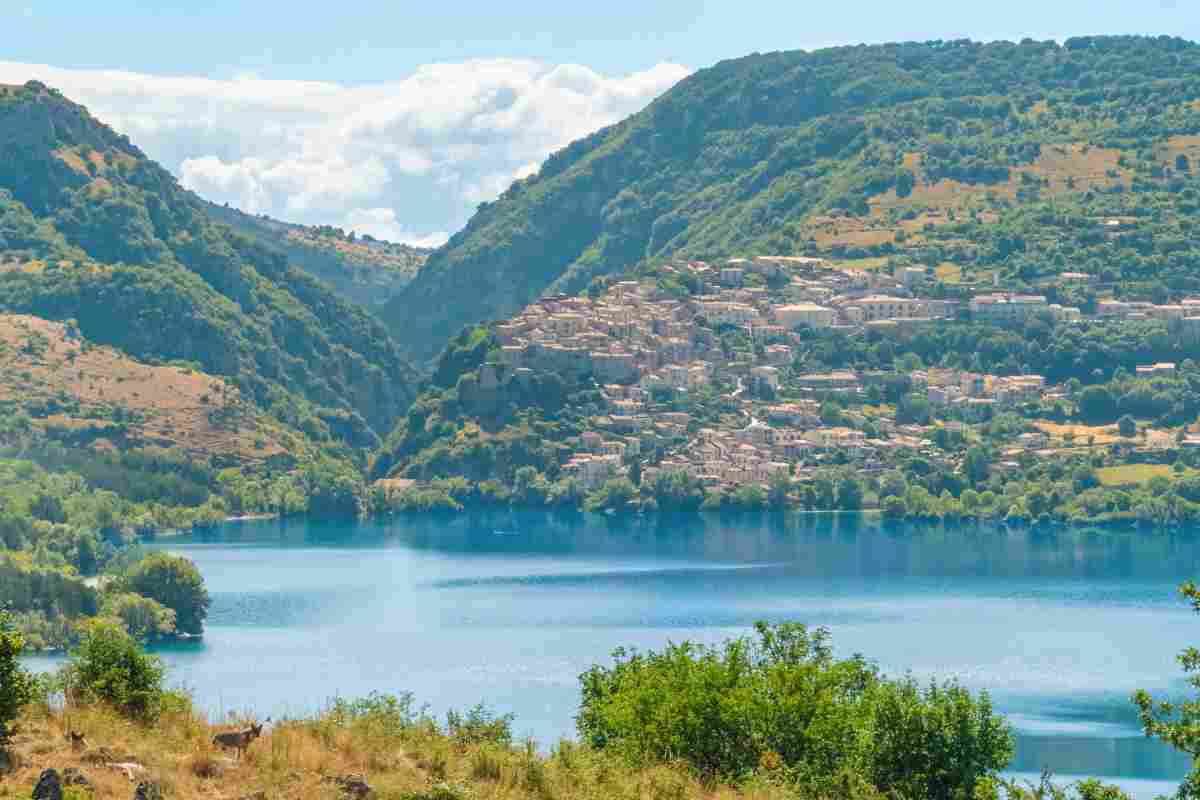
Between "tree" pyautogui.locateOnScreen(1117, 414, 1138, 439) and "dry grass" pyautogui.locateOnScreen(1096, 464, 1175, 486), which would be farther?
"tree" pyautogui.locateOnScreen(1117, 414, 1138, 439)

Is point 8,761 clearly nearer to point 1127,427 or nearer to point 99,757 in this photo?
point 99,757

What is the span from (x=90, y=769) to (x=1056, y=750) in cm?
5428

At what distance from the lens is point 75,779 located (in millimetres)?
23203

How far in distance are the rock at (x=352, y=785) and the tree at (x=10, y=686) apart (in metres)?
3.45

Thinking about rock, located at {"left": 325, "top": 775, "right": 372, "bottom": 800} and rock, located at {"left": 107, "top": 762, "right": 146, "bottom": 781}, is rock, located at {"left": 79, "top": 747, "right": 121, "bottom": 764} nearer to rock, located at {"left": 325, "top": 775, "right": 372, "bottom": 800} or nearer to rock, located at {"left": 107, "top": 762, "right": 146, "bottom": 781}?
rock, located at {"left": 107, "top": 762, "right": 146, "bottom": 781}

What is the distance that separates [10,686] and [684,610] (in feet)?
303

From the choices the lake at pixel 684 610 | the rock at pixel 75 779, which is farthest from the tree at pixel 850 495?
the rock at pixel 75 779

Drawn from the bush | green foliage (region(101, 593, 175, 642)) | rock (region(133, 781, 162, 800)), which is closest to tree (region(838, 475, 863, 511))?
green foliage (region(101, 593, 175, 642))

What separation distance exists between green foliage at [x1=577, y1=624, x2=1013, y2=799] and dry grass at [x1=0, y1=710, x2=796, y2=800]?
16.8ft

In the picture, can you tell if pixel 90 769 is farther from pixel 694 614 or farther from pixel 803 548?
pixel 803 548

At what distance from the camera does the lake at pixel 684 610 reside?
3307 inches

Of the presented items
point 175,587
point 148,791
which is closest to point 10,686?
point 148,791

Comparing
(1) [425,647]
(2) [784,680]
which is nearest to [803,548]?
(1) [425,647]

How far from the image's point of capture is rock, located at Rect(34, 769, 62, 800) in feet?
74.3
